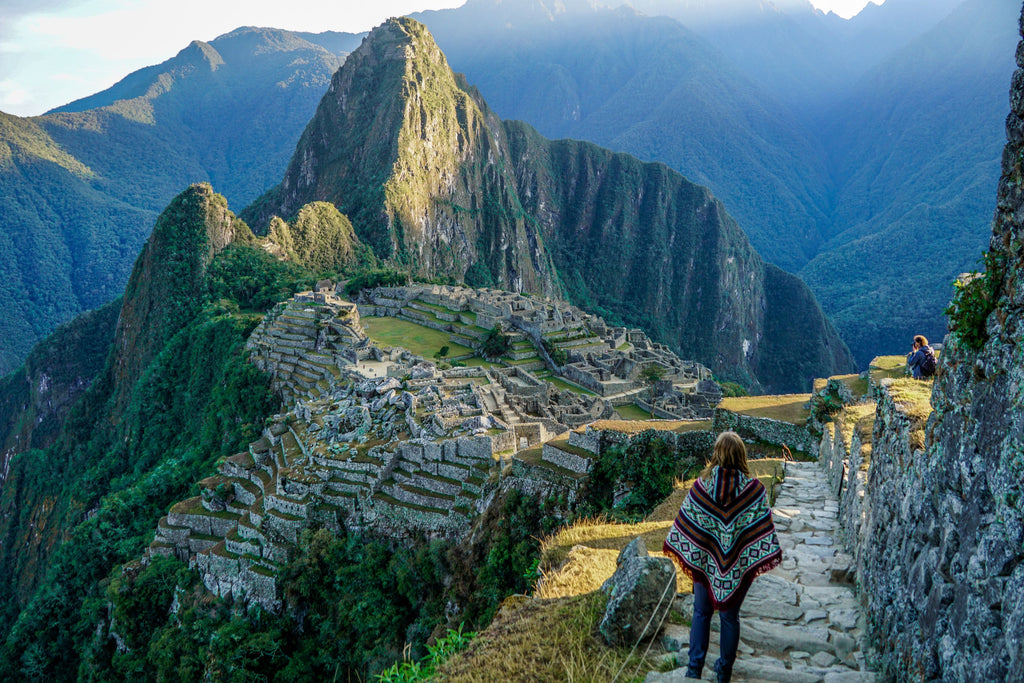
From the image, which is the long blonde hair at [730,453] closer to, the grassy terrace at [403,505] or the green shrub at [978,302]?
the green shrub at [978,302]

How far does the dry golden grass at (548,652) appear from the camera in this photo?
18.4 ft

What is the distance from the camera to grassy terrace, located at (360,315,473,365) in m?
47.6

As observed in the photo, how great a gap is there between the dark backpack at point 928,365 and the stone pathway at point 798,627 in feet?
9.51

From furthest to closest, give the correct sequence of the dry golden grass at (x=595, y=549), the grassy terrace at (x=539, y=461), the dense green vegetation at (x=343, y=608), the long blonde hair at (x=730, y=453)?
the grassy terrace at (x=539, y=461) → the dense green vegetation at (x=343, y=608) → the dry golden grass at (x=595, y=549) → the long blonde hair at (x=730, y=453)

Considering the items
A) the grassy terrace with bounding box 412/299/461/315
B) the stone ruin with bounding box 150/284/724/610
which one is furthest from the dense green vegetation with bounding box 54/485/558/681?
the grassy terrace with bounding box 412/299/461/315

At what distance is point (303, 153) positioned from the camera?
461 ft

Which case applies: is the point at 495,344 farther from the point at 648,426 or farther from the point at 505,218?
the point at 505,218

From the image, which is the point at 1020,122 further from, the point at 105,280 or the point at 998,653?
the point at 105,280

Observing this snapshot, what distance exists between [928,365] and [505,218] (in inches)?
5962

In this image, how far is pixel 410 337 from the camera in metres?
51.0

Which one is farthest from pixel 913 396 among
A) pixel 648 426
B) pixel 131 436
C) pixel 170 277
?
pixel 170 277

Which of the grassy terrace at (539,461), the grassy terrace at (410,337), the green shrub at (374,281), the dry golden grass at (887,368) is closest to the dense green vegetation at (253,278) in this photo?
the green shrub at (374,281)

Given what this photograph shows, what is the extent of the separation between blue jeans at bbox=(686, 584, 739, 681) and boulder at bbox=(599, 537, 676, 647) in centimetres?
58

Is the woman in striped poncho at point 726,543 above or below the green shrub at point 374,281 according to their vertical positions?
below
